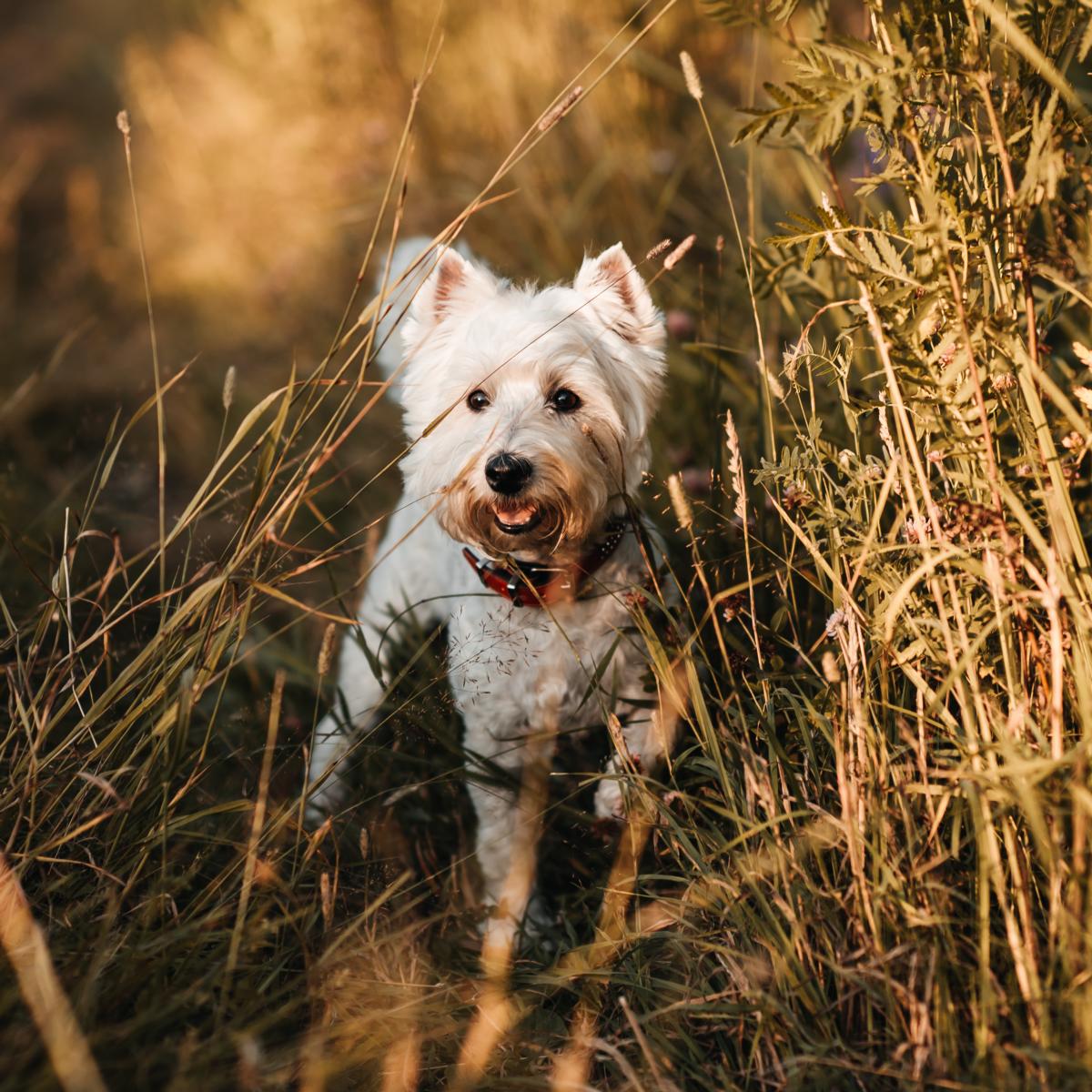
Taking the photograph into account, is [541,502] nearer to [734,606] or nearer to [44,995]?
[734,606]

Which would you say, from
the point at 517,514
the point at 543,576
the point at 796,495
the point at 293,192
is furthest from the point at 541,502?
the point at 293,192

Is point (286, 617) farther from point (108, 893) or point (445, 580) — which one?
point (108, 893)

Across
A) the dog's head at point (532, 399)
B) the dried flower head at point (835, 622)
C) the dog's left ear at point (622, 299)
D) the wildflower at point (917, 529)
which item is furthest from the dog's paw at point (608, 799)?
the dog's left ear at point (622, 299)

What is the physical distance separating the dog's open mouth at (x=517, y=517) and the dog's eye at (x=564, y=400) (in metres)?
0.36

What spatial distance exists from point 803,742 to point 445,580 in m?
1.43

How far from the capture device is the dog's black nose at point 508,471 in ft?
7.96

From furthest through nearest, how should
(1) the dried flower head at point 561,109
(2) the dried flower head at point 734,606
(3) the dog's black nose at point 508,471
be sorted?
(3) the dog's black nose at point 508,471
(2) the dried flower head at point 734,606
(1) the dried flower head at point 561,109

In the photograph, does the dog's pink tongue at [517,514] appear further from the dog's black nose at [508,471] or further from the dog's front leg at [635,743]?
the dog's front leg at [635,743]

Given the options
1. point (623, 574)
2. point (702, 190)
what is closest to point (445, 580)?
point (623, 574)

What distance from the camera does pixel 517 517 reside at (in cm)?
250

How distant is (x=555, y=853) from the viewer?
2822mm

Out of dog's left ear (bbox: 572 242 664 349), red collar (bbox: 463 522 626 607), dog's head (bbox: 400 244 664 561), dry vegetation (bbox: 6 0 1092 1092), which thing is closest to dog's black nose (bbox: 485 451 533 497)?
dog's head (bbox: 400 244 664 561)

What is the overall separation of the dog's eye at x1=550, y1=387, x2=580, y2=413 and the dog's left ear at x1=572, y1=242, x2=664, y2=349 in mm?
226

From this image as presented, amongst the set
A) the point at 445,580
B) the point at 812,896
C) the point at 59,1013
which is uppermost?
the point at 59,1013
